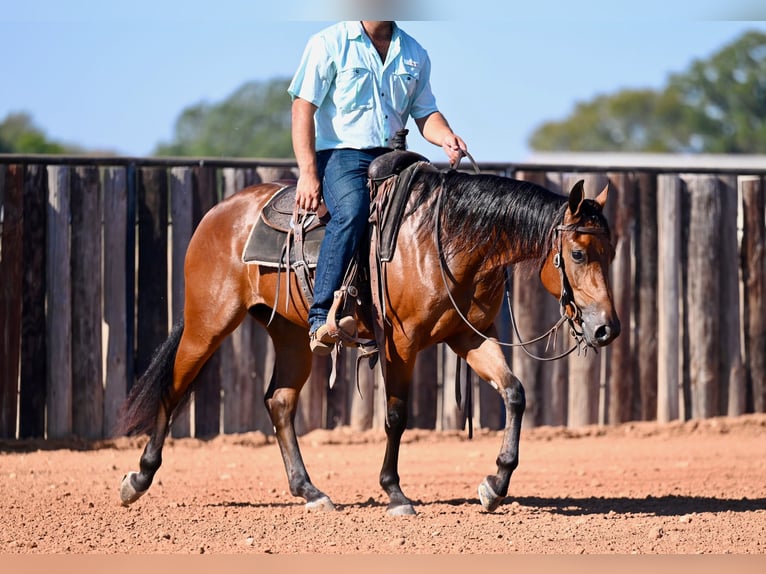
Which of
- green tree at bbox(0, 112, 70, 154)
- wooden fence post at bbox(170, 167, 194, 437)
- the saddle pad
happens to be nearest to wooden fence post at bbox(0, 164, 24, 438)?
wooden fence post at bbox(170, 167, 194, 437)

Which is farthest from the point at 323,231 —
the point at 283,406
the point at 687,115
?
the point at 687,115

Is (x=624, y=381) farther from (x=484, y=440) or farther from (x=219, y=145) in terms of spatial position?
(x=219, y=145)

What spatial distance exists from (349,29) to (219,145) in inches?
2171

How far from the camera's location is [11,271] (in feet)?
32.1

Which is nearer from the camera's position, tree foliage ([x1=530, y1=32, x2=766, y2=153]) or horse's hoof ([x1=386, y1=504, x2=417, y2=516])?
horse's hoof ([x1=386, y1=504, x2=417, y2=516])

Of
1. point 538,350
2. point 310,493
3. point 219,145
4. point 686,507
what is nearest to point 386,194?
point 310,493

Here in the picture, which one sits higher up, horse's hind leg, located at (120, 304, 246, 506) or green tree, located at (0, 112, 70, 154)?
green tree, located at (0, 112, 70, 154)

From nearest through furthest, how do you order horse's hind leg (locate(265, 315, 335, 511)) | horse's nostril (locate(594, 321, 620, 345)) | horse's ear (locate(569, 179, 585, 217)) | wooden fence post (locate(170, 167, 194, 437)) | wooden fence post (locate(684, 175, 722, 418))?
horse's nostril (locate(594, 321, 620, 345)) < horse's ear (locate(569, 179, 585, 217)) < horse's hind leg (locate(265, 315, 335, 511)) < wooden fence post (locate(170, 167, 194, 437)) < wooden fence post (locate(684, 175, 722, 418))

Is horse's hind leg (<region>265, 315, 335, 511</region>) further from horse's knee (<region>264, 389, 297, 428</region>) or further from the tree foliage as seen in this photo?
the tree foliage

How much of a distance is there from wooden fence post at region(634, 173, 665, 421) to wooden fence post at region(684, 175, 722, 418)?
0.34m

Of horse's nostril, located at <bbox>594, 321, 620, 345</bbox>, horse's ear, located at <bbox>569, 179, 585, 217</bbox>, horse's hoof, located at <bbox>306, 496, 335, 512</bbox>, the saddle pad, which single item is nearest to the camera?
horse's nostril, located at <bbox>594, 321, 620, 345</bbox>

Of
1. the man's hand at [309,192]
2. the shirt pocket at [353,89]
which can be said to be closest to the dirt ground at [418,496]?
the man's hand at [309,192]

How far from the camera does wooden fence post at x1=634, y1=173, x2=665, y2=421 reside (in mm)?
10680

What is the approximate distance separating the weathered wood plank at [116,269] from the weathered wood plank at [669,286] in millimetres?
4837
